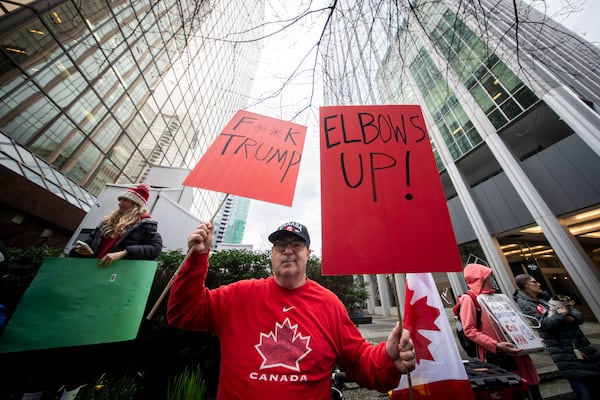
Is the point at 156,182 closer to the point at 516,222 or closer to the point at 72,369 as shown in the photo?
the point at 72,369

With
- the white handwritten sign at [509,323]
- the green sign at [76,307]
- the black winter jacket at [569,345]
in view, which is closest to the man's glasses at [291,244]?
the green sign at [76,307]

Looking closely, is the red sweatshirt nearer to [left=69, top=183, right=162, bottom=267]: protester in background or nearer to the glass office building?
[left=69, top=183, right=162, bottom=267]: protester in background

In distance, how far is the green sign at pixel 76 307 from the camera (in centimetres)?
167

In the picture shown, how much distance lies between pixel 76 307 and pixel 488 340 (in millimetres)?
3990

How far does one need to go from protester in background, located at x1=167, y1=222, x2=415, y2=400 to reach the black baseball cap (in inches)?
0.7

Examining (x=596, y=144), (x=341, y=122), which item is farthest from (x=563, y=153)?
(x=341, y=122)

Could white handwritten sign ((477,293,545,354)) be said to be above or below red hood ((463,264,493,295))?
below

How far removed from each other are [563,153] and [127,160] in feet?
65.1

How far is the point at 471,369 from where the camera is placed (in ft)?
6.49

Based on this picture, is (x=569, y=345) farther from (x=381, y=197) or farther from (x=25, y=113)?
(x=25, y=113)

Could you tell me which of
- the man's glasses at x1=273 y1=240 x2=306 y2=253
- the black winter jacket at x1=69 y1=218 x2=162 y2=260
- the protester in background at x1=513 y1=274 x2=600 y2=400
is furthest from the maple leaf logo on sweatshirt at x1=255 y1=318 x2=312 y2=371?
the protester in background at x1=513 y1=274 x2=600 y2=400

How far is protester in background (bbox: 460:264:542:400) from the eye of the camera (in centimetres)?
223

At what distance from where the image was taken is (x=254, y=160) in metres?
1.79

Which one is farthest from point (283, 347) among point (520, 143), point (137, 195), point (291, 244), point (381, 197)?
point (520, 143)
